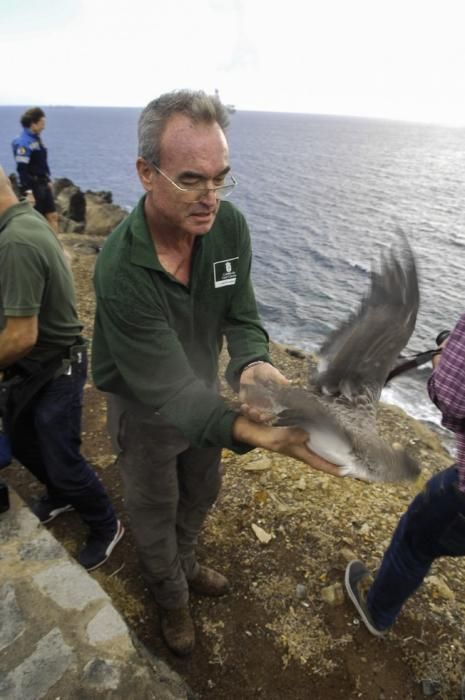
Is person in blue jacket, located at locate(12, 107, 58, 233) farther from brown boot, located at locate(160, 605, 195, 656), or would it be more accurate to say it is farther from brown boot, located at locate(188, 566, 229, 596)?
brown boot, located at locate(160, 605, 195, 656)

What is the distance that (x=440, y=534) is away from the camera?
2752 millimetres

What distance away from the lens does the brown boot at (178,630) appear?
3314 mm

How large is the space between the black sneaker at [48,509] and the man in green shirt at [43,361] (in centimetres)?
53

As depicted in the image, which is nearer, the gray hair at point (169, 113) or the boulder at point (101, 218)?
the gray hair at point (169, 113)

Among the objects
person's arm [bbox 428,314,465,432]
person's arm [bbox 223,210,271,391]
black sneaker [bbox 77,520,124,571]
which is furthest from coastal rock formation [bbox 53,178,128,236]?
person's arm [bbox 428,314,465,432]

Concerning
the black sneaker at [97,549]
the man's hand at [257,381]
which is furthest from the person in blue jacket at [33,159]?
the man's hand at [257,381]

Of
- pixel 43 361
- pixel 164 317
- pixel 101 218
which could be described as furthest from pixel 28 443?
pixel 101 218

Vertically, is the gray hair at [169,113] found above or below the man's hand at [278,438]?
above

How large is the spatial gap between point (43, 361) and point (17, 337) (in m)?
0.37

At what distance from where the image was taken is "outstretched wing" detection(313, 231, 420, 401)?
2775 mm

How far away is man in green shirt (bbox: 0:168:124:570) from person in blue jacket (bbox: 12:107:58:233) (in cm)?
898

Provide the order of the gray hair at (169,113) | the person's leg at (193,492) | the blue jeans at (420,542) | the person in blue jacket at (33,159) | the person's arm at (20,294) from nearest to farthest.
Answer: the gray hair at (169,113)
the blue jeans at (420,542)
the person's arm at (20,294)
the person's leg at (193,492)
the person in blue jacket at (33,159)

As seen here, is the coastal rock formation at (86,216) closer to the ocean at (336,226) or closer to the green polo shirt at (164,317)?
the ocean at (336,226)

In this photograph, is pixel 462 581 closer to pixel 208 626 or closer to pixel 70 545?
pixel 208 626
